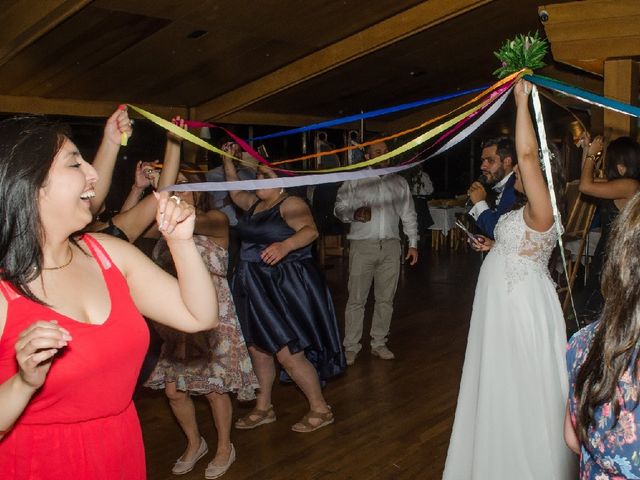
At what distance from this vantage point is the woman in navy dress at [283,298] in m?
3.78

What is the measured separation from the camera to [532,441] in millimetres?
2908

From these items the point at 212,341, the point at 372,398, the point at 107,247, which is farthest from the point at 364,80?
the point at 107,247

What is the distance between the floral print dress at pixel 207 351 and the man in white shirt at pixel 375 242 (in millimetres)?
1876

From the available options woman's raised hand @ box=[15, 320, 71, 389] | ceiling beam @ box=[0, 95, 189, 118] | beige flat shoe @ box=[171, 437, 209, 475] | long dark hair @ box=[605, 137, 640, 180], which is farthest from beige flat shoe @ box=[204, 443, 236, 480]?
ceiling beam @ box=[0, 95, 189, 118]

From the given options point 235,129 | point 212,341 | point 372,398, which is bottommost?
point 372,398

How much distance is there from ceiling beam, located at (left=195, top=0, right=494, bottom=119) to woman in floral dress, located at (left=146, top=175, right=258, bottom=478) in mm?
3865

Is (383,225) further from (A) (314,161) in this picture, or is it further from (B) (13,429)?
(A) (314,161)

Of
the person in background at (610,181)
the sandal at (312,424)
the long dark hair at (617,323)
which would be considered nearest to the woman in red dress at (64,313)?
the long dark hair at (617,323)

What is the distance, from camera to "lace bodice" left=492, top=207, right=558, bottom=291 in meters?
3.00

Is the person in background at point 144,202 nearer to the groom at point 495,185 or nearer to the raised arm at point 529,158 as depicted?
the raised arm at point 529,158

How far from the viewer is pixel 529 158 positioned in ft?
8.86

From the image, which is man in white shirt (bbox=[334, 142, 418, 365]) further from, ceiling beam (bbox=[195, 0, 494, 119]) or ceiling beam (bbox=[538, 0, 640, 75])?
ceiling beam (bbox=[195, 0, 494, 119])

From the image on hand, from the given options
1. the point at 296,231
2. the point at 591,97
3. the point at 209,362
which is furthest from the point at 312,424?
the point at 591,97

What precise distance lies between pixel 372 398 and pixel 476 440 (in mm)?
1402
